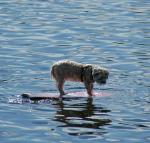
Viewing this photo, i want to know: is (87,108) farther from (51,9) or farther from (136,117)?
(51,9)

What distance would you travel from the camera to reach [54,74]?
16859mm

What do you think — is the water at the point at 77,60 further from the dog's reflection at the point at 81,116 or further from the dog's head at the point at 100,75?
the dog's head at the point at 100,75

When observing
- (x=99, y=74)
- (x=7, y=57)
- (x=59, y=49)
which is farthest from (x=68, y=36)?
(x=99, y=74)

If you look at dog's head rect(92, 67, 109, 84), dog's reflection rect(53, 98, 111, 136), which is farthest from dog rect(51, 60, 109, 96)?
dog's reflection rect(53, 98, 111, 136)

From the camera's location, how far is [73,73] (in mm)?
16828

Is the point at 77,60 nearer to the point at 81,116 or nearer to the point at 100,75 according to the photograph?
the point at 100,75

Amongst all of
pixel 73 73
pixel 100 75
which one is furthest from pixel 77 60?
pixel 100 75

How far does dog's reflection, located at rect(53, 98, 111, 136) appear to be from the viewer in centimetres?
1384

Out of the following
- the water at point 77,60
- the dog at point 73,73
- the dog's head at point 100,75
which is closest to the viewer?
the water at point 77,60

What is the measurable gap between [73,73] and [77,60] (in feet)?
11.6

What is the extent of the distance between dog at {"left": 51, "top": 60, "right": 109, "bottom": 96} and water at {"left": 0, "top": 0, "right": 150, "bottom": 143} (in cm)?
57

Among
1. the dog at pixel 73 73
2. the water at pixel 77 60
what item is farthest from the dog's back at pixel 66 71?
the water at pixel 77 60

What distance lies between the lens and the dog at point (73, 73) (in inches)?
656

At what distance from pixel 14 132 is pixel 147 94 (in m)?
4.23
